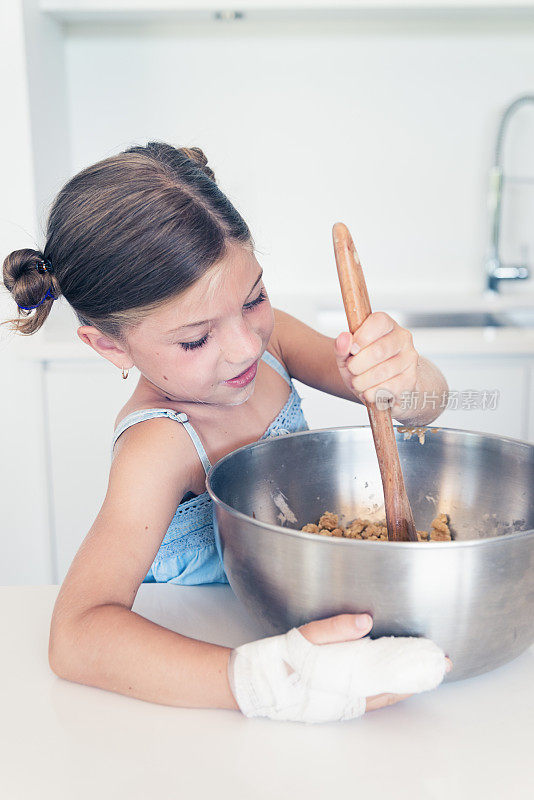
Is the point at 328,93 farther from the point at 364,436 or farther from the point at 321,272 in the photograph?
the point at 364,436

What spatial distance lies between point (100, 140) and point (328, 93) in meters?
0.61

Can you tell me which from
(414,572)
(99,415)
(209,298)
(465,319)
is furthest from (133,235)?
(465,319)

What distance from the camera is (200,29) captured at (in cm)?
206

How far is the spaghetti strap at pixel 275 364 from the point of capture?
1.17 m

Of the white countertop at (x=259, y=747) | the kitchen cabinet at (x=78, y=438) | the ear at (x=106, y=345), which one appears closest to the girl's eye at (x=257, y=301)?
the ear at (x=106, y=345)

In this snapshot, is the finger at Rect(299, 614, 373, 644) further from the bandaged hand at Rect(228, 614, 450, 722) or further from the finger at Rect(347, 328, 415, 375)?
the finger at Rect(347, 328, 415, 375)

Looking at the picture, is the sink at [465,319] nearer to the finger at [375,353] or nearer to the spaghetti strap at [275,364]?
→ the spaghetti strap at [275,364]

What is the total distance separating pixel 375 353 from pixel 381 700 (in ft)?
1.03

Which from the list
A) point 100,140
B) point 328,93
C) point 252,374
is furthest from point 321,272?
point 252,374

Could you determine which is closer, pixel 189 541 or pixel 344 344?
A: pixel 344 344

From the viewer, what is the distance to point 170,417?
91 centimetres

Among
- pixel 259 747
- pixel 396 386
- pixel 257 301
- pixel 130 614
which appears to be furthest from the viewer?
pixel 257 301

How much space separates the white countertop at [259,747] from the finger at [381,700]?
13mm

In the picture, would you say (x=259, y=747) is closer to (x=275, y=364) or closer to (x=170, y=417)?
(x=170, y=417)
